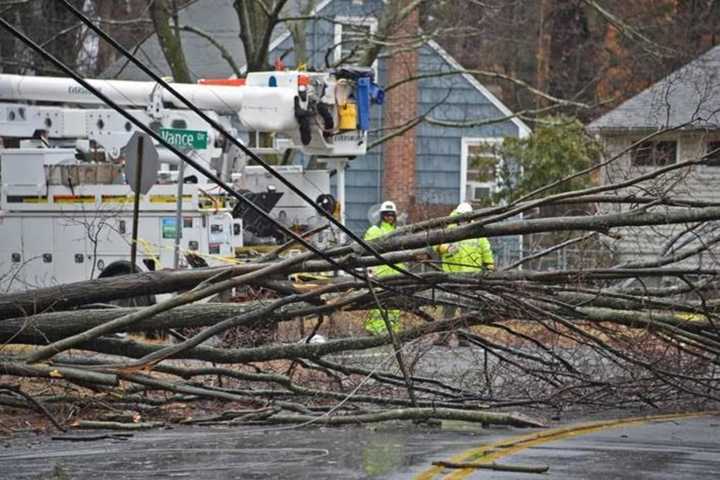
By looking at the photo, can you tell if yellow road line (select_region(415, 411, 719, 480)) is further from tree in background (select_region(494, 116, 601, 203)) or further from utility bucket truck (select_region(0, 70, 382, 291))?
tree in background (select_region(494, 116, 601, 203))

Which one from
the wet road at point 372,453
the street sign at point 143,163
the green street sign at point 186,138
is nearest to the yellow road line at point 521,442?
the wet road at point 372,453

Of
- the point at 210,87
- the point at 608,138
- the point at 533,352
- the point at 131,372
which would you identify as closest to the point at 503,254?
the point at 608,138

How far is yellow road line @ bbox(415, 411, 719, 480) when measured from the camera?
8898 mm

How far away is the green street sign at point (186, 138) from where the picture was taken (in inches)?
722

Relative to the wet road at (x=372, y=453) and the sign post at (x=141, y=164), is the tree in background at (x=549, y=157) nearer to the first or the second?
the sign post at (x=141, y=164)

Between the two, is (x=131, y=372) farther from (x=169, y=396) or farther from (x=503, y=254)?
(x=503, y=254)

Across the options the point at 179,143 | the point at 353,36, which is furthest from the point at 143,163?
the point at 353,36

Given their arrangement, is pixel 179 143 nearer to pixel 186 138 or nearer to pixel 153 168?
pixel 186 138

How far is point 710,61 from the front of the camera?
28.5 meters

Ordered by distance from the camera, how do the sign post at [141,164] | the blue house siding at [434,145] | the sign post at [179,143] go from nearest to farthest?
the sign post at [141,164]
the sign post at [179,143]
the blue house siding at [434,145]

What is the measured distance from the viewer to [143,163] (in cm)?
1766

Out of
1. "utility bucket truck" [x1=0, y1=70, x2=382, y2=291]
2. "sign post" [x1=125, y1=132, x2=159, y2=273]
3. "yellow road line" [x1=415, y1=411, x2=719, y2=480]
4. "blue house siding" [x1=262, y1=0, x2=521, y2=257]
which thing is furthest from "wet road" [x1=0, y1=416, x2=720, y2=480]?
"blue house siding" [x1=262, y1=0, x2=521, y2=257]

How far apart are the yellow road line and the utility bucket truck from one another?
7.32m

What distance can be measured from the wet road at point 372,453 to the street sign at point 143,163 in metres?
6.89
